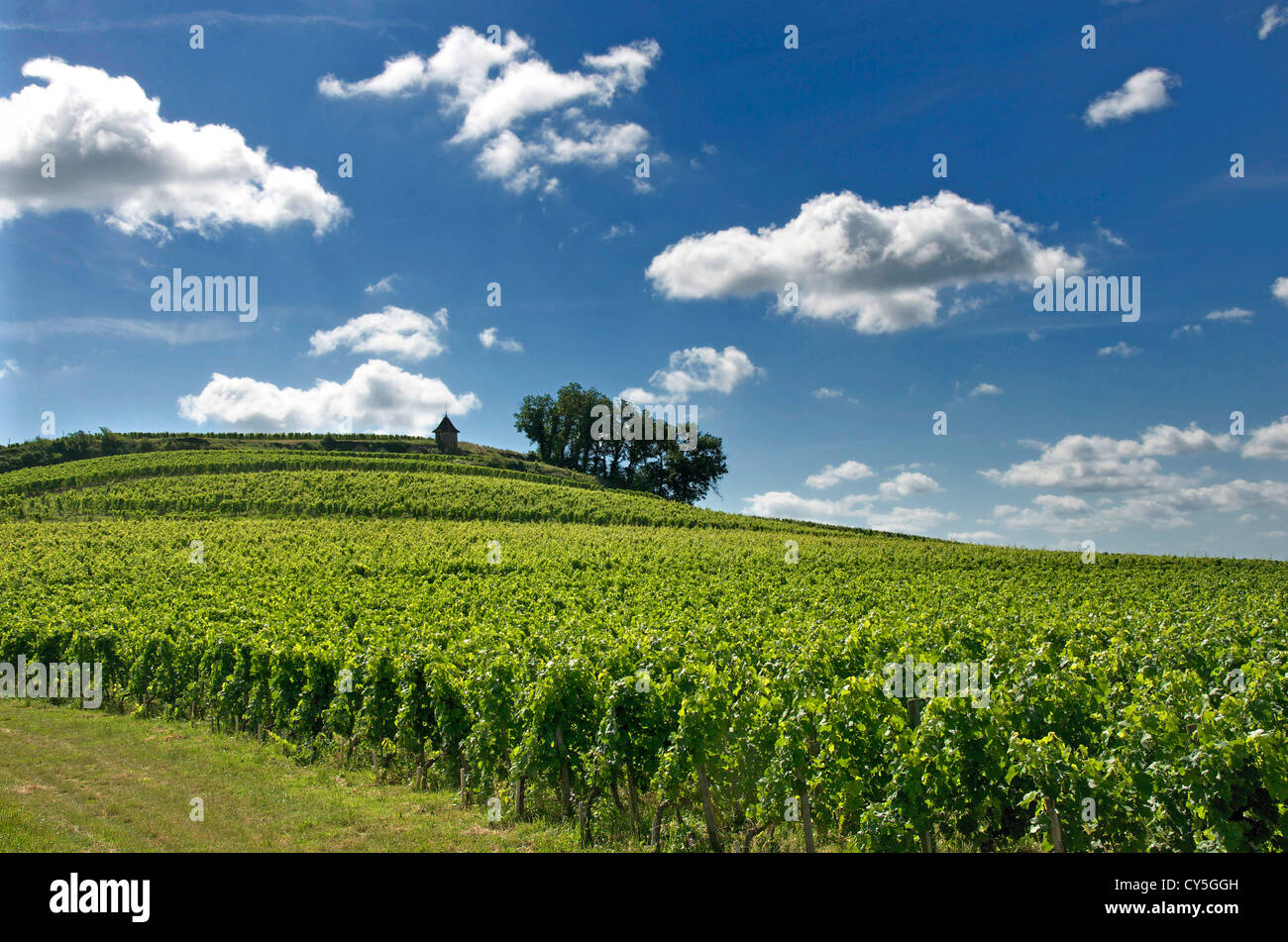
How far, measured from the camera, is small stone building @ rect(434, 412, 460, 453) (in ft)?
372

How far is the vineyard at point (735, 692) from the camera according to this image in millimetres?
8352

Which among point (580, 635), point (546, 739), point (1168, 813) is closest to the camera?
point (1168, 813)

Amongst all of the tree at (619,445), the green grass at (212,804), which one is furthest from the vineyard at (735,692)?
the tree at (619,445)

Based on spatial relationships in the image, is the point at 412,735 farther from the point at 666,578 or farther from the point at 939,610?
the point at 666,578

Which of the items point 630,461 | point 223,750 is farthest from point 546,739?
point 630,461

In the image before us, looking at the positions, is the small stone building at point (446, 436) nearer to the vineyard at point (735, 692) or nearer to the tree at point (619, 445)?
the tree at point (619, 445)

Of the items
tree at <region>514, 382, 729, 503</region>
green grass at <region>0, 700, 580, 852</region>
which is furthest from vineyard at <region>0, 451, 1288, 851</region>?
tree at <region>514, 382, 729, 503</region>

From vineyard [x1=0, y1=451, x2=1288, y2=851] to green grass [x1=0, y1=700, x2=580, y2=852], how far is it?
688 millimetres

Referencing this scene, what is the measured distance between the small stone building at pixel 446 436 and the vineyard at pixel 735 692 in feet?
258

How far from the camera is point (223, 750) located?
616 inches

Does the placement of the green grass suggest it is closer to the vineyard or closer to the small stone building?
the vineyard

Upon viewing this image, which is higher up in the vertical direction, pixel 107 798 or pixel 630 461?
pixel 630 461
